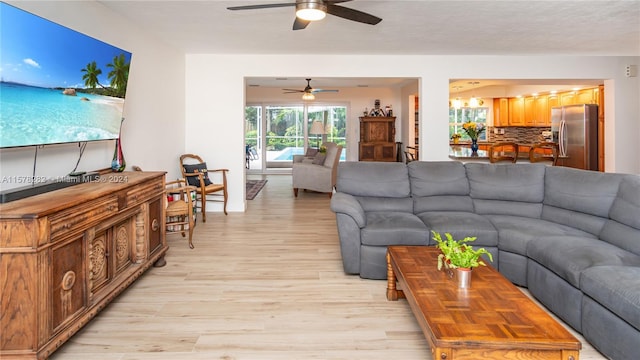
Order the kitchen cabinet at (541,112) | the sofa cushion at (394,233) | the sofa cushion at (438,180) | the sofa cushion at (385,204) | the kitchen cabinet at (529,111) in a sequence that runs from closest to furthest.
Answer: the sofa cushion at (394,233) → the sofa cushion at (385,204) → the sofa cushion at (438,180) → the kitchen cabinet at (541,112) → the kitchen cabinet at (529,111)

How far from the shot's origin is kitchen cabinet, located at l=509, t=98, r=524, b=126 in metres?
9.88

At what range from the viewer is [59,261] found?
2.08 metres

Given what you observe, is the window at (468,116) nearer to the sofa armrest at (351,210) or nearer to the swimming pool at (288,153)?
the swimming pool at (288,153)

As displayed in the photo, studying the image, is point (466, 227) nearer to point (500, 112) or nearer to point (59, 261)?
point (59, 261)

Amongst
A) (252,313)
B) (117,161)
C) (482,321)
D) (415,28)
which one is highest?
(415,28)

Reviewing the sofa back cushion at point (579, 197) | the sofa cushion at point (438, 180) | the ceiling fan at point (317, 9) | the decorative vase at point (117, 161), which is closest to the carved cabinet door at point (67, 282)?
the decorative vase at point (117, 161)

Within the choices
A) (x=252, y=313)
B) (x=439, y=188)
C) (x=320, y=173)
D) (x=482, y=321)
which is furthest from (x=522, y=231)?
(x=320, y=173)

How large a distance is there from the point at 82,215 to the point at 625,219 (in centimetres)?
362

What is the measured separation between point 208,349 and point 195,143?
14.5 feet

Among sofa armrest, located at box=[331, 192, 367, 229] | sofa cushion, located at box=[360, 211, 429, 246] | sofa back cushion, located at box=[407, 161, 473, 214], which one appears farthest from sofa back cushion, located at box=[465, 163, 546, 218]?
sofa armrest, located at box=[331, 192, 367, 229]

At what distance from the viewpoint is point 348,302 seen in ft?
9.51

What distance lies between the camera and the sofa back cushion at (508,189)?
149 inches

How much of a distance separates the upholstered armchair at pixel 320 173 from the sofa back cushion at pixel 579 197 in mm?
4336

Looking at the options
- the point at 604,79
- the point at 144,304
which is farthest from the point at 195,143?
the point at 604,79
